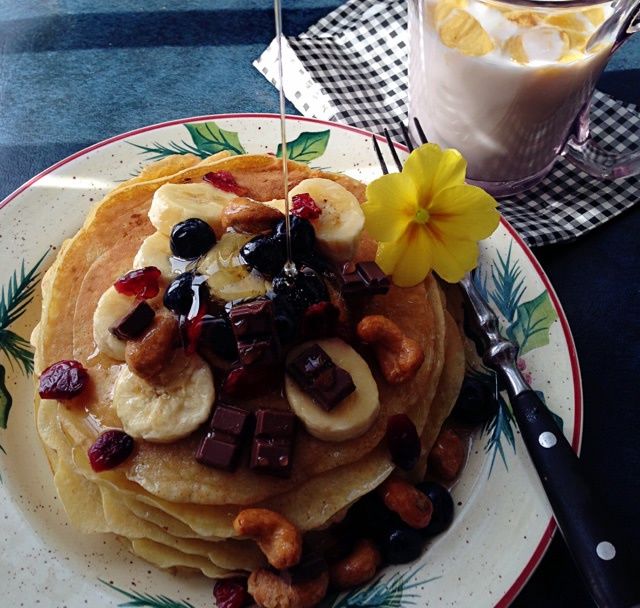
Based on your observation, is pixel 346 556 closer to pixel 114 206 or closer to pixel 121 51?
pixel 114 206

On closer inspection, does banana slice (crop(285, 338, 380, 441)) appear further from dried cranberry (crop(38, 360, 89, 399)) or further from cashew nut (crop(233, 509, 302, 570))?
dried cranberry (crop(38, 360, 89, 399))

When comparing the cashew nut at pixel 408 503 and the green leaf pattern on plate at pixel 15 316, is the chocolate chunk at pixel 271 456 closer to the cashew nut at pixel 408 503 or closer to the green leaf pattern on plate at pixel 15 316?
the cashew nut at pixel 408 503

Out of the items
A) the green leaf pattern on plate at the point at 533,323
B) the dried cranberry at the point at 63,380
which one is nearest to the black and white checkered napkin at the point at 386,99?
the green leaf pattern on plate at the point at 533,323

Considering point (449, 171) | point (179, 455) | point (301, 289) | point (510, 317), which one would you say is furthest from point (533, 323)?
point (179, 455)

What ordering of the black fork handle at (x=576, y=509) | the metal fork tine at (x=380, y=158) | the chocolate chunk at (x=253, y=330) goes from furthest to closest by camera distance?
the metal fork tine at (x=380, y=158) < the chocolate chunk at (x=253, y=330) < the black fork handle at (x=576, y=509)

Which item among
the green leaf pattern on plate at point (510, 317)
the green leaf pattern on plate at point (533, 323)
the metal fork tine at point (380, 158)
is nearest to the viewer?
the green leaf pattern on plate at point (510, 317)

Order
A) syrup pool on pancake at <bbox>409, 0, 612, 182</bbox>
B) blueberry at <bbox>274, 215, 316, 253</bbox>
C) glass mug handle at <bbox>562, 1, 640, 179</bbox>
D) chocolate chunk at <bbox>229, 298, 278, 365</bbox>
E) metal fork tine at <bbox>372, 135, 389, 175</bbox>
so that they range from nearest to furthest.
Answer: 1. chocolate chunk at <bbox>229, 298, 278, 365</bbox>
2. blueberry at <bbox>274, 215, 316, 253</bbox>
3. syrup pool on pancake at <bbox>409, 0, 612, 182</bbox>
4. metal fork tine at <bbox>372, 135, 389, 175</bbox>
5. glass mug handle at <bbox>562, 1, 640, 179</bbox>

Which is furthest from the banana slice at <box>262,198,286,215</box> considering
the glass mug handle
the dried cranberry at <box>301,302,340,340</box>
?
the glass mug handle

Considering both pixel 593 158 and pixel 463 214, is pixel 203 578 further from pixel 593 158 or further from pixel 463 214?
pixel 593 158
